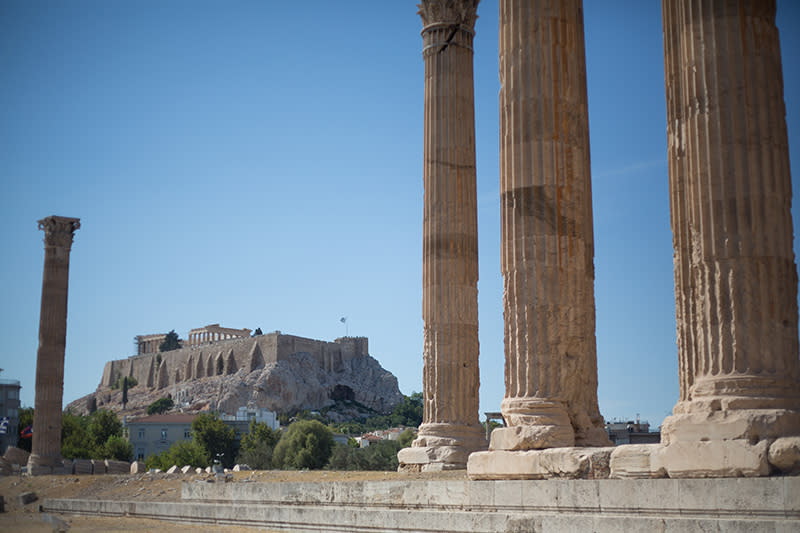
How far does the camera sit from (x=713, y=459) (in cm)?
1087

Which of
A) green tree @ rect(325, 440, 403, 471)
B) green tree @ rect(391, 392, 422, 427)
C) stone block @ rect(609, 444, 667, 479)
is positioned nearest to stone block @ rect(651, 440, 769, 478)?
stone block @ rect(609, 444, 667, 479)

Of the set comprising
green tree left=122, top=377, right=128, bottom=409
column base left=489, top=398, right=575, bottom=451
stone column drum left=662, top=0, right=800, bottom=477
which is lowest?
column base left=489, top=398, right=575, bottom=451

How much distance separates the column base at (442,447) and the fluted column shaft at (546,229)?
5.52 metres

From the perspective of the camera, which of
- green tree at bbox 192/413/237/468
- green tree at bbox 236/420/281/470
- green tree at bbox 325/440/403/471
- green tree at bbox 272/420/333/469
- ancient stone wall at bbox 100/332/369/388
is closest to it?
green tree at bbox 325/440/403/471

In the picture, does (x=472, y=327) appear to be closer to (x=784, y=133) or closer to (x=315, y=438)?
(x=784, y=133)

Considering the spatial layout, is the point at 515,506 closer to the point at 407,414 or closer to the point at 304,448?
the point at 304,448

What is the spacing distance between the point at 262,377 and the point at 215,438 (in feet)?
190

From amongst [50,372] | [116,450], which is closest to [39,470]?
[50,372]

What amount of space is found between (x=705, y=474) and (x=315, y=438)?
242 ft

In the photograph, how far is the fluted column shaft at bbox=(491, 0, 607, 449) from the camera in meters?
14.8

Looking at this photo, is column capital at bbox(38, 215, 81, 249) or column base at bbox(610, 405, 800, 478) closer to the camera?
column base at bbox(610, 405, 800, 478)

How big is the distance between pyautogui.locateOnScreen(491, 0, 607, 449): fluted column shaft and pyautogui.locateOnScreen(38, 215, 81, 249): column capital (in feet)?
130

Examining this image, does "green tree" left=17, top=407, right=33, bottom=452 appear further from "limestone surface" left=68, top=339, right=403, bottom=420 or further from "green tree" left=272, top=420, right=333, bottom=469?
"limestone surface" left=68, top=339, right=403, bottom=420

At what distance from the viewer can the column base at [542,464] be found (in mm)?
12766
